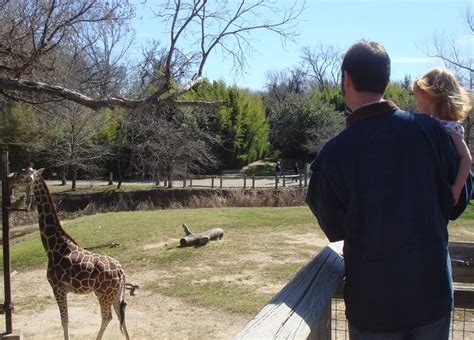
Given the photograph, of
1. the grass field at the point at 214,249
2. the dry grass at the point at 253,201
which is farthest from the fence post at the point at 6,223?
the dry grass at the point at 253,201

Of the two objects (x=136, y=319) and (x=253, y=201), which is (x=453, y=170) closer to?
(x=136, y=319)

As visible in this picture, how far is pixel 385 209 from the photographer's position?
174 cm

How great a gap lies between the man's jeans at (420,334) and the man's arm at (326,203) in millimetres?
344

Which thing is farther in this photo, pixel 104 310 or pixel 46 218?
pixel 104 310

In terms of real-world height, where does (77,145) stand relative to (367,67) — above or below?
above

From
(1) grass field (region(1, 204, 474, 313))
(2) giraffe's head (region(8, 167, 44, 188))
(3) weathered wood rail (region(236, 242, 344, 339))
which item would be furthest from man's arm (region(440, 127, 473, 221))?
(1) grass field (region(1, 204, 474, 313))

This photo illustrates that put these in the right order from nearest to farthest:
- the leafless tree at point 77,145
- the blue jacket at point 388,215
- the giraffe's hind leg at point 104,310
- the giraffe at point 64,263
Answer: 1. the blue jacket at point 388,215
2. the giraffe at point 64,263
3. the giraffe's hind leg at point 104,310
4. the leafless tree at point 77,145

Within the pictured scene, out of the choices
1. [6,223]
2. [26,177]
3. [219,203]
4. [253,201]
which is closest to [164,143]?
[219,203]

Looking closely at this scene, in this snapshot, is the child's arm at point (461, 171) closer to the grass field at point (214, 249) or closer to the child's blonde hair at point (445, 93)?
the child's blonde hair at point (445, 93)

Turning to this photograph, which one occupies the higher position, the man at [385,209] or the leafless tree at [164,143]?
the leafless tree at [164,143]

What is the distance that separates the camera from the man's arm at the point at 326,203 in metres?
1.84

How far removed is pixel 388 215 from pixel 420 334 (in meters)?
0.43

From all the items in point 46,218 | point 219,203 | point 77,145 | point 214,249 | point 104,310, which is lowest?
point 214,249

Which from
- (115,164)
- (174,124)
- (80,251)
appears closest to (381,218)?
(80,251)
